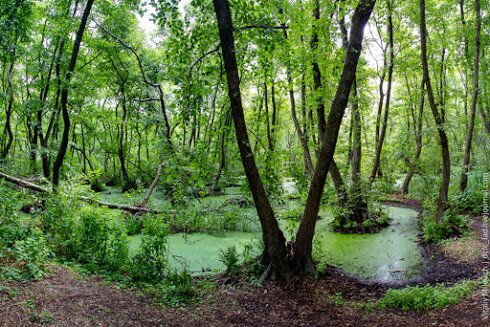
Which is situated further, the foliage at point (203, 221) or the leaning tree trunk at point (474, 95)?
the leaning tree trunk at point (474, 95)

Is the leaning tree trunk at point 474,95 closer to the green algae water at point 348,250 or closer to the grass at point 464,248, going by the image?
the green algae water at point 348,250

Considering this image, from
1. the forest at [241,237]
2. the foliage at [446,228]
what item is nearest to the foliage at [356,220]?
the forest at [241,237]

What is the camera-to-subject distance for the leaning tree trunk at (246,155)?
195 inches

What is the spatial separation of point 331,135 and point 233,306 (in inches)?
110

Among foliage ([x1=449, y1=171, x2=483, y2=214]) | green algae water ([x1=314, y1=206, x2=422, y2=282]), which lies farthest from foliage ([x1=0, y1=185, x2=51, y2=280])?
foliage ([x1=449, y1=171, x2=483, y2=214])

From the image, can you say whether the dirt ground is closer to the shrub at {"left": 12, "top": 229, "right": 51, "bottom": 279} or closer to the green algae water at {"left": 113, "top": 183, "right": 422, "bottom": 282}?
the shrub at {"left": 12, "top": 229, "right": 51, "bottom": 279}

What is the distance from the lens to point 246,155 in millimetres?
5535

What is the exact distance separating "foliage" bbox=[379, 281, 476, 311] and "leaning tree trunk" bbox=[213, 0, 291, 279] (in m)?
1.53

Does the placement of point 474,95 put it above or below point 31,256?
above

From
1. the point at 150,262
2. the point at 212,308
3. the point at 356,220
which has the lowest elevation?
the point at 212,308

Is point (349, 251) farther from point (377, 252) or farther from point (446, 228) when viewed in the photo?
point (446, 228)

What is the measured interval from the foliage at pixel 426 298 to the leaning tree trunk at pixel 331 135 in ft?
4.38

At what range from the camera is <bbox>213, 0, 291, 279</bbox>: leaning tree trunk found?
16.2ft

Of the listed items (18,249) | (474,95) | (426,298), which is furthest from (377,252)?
(18,249)
